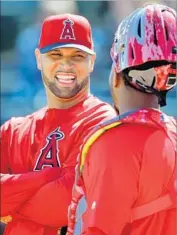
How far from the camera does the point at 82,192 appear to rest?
2262 millimetres

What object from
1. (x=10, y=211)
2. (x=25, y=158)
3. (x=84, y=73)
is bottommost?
(x=10, y=211)

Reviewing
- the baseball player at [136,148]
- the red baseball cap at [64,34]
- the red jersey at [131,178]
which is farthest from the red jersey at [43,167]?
the red jersey at [131,178]

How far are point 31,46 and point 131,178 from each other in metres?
3.45

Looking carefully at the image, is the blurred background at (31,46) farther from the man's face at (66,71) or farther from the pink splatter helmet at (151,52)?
the pink splatter helmet at (151,52)

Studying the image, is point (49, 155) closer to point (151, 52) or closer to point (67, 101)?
point (67, 101)

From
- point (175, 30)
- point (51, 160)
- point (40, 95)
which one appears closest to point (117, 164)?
point (175, 30)

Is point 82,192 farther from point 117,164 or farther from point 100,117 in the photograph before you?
point 100,117

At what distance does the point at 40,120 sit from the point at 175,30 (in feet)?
3.25

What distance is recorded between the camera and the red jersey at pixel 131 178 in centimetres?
211

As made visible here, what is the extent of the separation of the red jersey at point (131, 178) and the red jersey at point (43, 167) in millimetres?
747

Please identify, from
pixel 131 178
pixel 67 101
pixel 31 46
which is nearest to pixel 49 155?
pixel 67 101

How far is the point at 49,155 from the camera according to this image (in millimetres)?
2967

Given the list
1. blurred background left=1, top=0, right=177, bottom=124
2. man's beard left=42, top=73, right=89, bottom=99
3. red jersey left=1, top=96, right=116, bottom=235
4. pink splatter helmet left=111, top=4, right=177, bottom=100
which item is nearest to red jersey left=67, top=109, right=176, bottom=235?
pink splatter helmet left=111, top=4, right=177, bottom=100

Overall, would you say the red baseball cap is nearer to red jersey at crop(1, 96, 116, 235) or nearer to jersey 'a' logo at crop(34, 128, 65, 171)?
red jersey at crop(1, 96, 116, 235)
